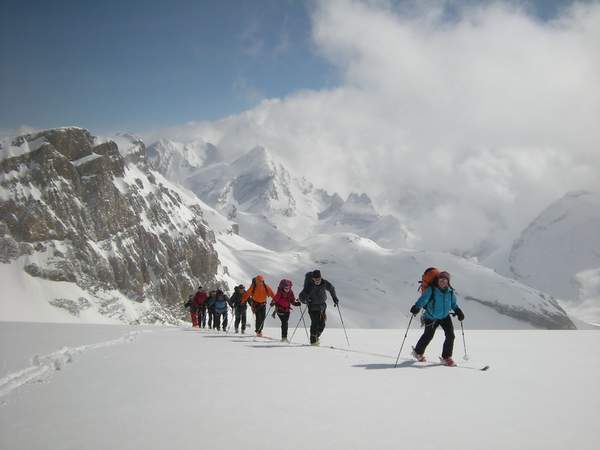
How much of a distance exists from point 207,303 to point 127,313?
362ft

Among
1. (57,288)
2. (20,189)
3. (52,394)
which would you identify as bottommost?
(52,394)

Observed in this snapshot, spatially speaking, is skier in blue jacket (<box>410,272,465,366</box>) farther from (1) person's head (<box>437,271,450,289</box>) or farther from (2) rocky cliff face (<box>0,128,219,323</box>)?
(2) rocky cliff face (<box>0,128,219,323</box>)

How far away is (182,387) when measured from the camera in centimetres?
711

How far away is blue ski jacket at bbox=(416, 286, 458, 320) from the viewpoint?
1072 centimetres

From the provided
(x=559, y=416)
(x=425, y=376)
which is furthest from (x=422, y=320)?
(x=559, y=416)

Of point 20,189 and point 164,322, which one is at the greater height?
point 20,189

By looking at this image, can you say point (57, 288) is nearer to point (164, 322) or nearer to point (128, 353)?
point (164, 322)

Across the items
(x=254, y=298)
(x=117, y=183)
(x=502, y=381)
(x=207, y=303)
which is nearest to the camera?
(x=502, y=381)

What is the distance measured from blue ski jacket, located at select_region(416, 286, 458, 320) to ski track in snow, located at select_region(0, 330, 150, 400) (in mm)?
7629

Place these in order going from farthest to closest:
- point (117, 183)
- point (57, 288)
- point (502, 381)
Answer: point (117, 183), point (57, 288), point (502, 381)

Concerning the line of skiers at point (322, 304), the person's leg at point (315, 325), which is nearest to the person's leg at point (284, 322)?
the line of skiers at point (322, 304)

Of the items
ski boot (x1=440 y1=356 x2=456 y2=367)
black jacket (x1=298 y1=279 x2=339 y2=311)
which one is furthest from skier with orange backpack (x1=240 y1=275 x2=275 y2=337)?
ski boot (x1=440 y1=356 x2=456 y2=367)

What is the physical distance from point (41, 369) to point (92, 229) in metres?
144

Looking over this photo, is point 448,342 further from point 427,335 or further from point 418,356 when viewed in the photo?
point 418,356
